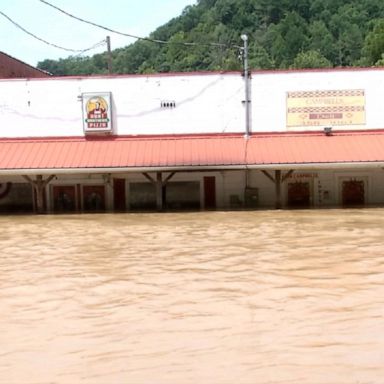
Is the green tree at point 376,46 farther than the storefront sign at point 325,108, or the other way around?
the green tree at point 376,46

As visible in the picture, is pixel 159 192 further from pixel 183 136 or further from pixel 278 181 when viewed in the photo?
pixel 278 181

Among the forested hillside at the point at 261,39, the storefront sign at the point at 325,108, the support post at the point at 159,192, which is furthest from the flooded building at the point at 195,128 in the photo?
the forested hillside at the point at 261,39

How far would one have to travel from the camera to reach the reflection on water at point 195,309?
6988 mm

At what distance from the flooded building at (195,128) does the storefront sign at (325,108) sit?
0.05 meters

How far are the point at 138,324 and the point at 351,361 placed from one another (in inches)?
123

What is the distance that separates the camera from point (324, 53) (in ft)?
454

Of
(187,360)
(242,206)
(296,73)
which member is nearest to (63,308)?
(187,360)

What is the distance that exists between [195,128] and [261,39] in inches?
4848

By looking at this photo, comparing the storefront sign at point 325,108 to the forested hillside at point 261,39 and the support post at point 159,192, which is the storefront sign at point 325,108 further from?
the forested hillside at point 261,39

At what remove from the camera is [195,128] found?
94.8 feet

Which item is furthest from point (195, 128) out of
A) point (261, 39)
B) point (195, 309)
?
point (261, 39)

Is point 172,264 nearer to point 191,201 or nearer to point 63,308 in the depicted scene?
point 63,308

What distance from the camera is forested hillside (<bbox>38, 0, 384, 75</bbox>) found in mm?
112312

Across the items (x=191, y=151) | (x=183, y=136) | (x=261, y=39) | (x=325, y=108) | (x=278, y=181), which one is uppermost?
(x=261, y=39)
